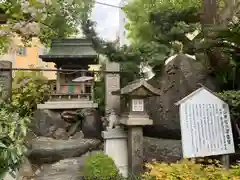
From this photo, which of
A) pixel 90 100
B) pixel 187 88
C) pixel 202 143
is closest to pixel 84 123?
pixel 90 100

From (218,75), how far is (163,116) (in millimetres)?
1888

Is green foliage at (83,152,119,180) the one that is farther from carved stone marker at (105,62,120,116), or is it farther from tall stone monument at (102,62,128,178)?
carved stone marker at (105,62,120,116)

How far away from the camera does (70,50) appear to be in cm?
900

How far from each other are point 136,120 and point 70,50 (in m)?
5.01

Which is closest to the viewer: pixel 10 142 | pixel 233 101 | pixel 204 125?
pixel 10 142

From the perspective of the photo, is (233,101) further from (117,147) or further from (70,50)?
(70,50)

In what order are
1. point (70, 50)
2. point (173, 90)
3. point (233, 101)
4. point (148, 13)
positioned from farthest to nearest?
point (148, 13) → point (70, 50) → point (173, 90) → point (233, 101)

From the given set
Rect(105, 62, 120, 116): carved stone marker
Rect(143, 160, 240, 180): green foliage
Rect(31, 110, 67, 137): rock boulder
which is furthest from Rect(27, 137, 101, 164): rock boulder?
Rect(143, 160, 240, 180): green foliage

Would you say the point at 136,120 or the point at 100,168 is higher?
the point at 136,120

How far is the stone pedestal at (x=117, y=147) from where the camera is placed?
5.53 m

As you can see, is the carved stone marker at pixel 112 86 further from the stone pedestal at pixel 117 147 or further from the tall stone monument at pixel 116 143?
Result: the stone pedestal at pixel 117 147

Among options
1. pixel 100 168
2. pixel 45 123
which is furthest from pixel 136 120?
pixel 45 123

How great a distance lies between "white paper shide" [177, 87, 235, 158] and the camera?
4.54m

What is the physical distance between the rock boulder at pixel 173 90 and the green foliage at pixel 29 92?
15.3 feet
